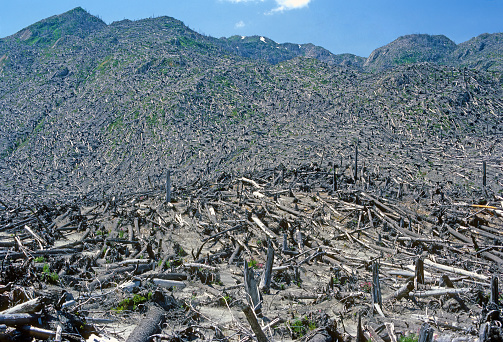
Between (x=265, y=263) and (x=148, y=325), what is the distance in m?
5.30

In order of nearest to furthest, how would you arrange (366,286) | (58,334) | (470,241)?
(58,334), (366,286), (470,241)

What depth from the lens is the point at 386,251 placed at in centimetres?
1116

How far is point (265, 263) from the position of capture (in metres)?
10.4

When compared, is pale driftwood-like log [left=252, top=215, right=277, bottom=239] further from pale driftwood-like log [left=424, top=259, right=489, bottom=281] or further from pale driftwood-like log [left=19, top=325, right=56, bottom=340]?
pale driftwood-like log [left=19, top=325, right=56, bottom=340]

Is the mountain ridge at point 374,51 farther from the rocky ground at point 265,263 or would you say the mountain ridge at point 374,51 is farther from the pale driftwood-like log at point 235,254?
the pale driftwood-like log at point 235,254

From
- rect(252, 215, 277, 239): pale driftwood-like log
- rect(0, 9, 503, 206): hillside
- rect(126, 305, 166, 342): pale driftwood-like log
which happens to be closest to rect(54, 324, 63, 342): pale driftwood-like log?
rect(126, 305, 166, 342): pale driftwood-like log

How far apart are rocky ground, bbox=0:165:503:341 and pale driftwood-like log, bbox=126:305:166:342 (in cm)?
3

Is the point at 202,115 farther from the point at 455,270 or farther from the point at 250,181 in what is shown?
the point at 455,270

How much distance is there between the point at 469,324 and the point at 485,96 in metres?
29.6

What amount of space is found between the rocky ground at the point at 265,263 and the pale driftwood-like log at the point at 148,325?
0.03 metres

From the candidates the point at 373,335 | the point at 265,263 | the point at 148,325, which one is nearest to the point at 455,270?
the point at 373,335

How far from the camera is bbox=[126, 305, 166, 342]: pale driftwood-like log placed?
202 inches

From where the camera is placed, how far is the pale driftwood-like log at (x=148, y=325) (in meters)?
5.13

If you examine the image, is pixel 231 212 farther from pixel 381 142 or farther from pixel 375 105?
pixel 375 105
